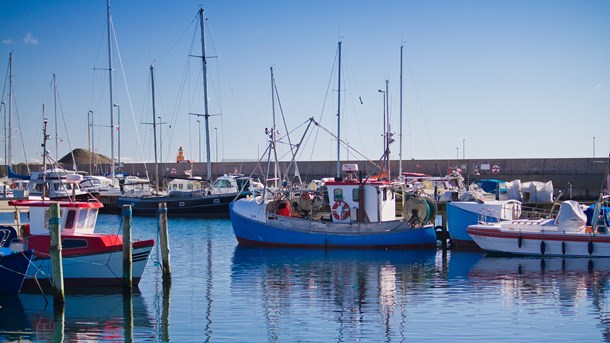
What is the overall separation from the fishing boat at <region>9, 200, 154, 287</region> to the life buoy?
11320mm

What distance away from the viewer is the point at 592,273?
84.0 ft

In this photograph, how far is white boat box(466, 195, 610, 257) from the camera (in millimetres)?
28328

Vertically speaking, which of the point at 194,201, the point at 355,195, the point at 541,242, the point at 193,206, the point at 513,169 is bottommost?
the point at 541,242

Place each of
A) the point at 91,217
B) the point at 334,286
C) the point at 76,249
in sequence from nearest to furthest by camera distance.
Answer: the point at 76,249, the point at 91,217, the point at 334,286

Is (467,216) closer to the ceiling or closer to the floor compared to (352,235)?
closer to the ceiling

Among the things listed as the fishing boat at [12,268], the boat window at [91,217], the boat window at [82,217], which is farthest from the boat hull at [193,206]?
the fishing boat at [12,268]

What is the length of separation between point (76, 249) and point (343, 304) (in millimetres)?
7494

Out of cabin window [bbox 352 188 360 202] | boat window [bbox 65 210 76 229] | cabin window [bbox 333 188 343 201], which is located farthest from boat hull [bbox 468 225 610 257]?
boat window [bbox 65 210 76 229]

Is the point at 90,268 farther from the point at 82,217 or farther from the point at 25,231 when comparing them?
the point at 25,231

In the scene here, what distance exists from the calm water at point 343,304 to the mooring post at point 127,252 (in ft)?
1.49

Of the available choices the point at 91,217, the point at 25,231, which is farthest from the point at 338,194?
the point at 25,231

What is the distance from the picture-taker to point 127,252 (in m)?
21.2

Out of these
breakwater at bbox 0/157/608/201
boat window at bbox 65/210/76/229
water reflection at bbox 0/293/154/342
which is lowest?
water reflection at bbox 0/293/154/342

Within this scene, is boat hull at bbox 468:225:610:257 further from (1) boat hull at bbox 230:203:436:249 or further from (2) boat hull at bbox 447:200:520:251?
(1) boat hull at bbox 230:203:436:249
